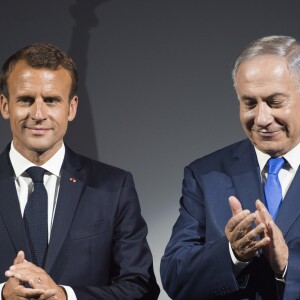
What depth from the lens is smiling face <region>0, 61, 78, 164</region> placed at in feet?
7.89

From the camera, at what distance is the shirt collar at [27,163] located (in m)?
2.45

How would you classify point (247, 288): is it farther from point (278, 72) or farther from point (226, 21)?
point (226, 21)

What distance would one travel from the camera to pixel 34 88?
2414 mm

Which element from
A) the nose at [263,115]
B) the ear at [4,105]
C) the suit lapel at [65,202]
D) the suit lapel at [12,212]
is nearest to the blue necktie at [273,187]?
the nose at [263,115]

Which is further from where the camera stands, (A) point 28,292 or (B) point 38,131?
(B) point 38,131

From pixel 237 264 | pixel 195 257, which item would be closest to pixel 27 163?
pixel 195 257

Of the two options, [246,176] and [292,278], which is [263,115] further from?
[292,278]

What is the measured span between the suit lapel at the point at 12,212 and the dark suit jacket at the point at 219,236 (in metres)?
0.40

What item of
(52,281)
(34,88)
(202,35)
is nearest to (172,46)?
(202,35)

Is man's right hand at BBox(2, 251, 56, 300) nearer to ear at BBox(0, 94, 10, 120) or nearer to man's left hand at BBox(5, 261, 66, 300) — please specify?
man's left hand at BBox(5, 261, 66, 300)

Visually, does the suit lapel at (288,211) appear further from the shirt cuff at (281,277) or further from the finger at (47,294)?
the finger at (47,294)

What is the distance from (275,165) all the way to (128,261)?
49 centimetres

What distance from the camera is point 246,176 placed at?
226cm

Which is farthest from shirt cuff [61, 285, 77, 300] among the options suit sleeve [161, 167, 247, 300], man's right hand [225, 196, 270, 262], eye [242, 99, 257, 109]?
eye [242, 99, 257, 109]
